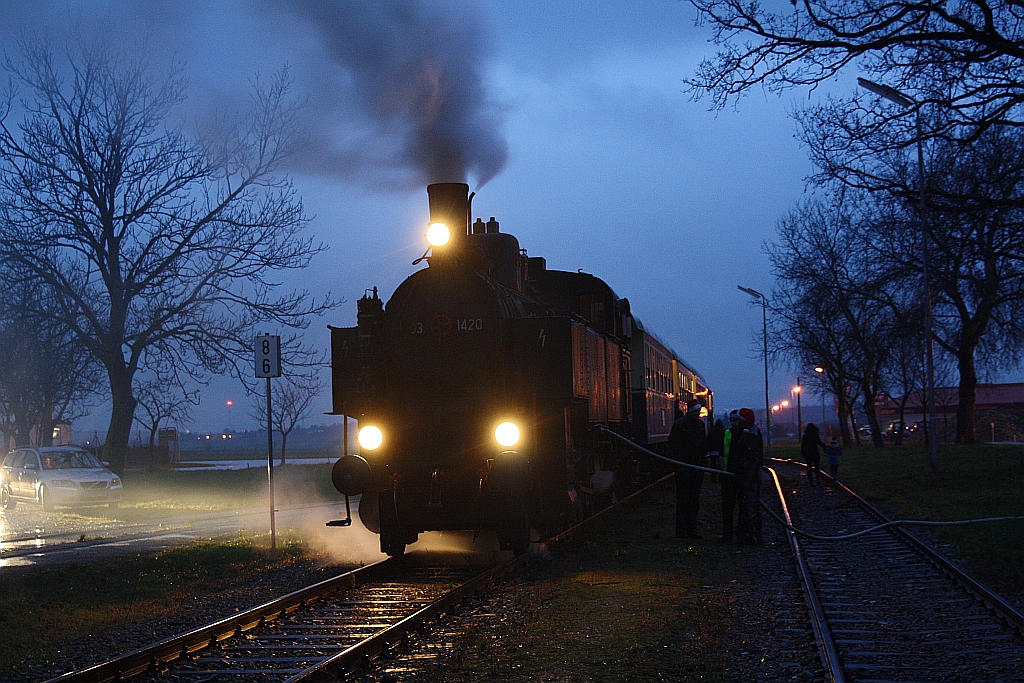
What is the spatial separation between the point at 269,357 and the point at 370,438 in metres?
2.78

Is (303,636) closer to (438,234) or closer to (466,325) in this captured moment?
(466,325)

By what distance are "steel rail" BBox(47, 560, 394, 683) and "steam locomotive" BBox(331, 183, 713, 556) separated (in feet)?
4.22

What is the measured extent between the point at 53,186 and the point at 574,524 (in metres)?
16.7

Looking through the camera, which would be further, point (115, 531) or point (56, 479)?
point (56, 479)

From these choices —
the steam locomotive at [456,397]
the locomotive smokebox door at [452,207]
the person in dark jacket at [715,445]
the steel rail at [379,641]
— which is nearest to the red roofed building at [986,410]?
the person in dark jacket at [715,445]

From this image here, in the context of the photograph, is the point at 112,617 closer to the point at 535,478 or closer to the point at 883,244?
the point at 535,478

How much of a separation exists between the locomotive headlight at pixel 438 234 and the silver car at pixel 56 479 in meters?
14.5

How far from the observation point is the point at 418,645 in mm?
6965

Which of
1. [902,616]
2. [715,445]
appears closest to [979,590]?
[902,616]

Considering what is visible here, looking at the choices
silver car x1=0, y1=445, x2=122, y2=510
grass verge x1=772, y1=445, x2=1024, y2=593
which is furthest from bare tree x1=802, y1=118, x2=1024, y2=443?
silver car x1=0, y1=445, x2=122, y2=510

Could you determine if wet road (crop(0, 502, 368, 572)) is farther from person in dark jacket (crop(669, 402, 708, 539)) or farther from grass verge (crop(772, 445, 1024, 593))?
grass verge (crop(772, 445, 1024, 593))

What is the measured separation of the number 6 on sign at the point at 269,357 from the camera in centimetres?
1259

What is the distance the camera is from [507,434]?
396 inches

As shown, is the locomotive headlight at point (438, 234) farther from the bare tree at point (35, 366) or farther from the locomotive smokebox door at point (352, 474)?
the bare tree at point (35, 366)
